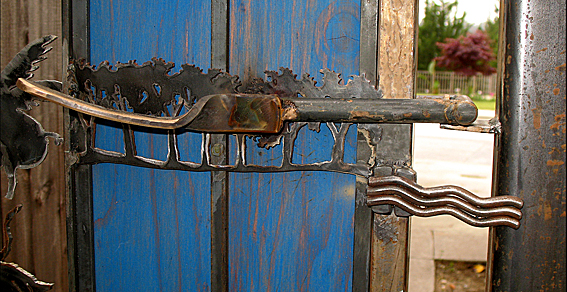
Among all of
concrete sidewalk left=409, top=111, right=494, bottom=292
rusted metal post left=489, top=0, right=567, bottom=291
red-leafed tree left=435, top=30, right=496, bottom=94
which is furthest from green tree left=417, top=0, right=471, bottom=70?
rusted metal post left=489, top=0, right=567, bottom=291

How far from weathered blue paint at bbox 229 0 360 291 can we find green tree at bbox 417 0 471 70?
18.0 m

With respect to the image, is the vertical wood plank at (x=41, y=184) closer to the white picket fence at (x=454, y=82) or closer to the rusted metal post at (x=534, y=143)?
the rusted metal post at (x=534, y=143)

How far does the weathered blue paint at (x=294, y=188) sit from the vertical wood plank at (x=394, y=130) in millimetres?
53

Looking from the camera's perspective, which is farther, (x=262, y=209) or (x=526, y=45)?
(x=262, y=209)

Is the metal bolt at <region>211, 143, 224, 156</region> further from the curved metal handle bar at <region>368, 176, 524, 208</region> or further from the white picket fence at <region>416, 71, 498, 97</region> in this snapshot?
the white picket fence at <region>416, 71, 498, 97</region>

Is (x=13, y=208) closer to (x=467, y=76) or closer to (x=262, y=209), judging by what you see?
(x=262, y=209)

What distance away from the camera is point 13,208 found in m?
0.88

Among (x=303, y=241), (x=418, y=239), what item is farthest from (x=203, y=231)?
(x=418, y=239)

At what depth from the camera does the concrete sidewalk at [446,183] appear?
2.74 metres

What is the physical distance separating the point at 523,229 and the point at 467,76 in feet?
58.8

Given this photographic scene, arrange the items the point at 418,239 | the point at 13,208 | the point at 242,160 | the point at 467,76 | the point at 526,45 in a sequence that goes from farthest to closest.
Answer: the point at 467,76 → the point at 418,239 → the point at 13,208 → the point at 242,160 → the point at 526,45

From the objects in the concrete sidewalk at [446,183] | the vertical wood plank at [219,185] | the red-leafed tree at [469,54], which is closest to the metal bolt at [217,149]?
the vertical wood plank at [219,185]

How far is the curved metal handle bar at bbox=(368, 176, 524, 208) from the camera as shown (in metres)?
0.65

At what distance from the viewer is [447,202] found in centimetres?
66
